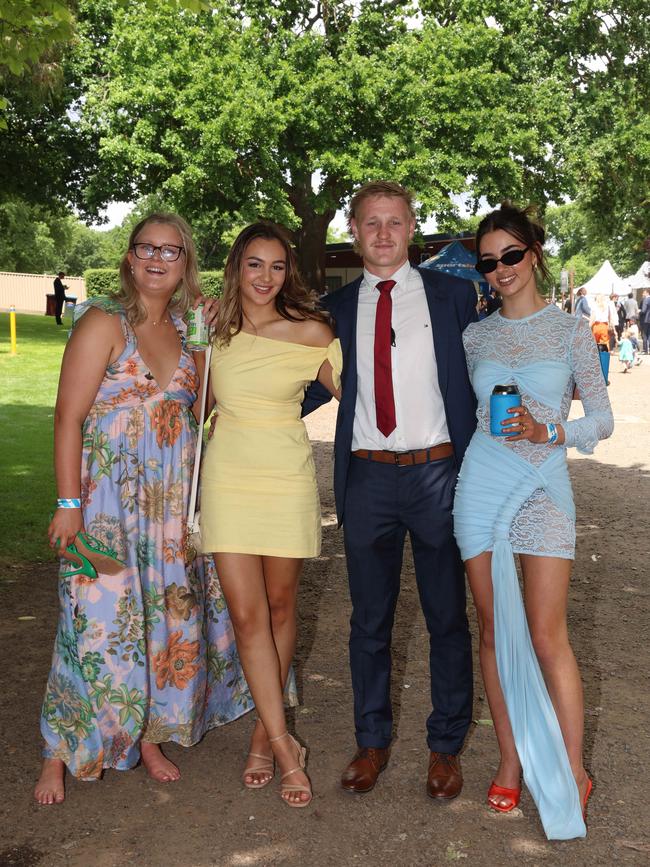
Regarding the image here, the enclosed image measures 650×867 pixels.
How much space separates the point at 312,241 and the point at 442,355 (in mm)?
24836

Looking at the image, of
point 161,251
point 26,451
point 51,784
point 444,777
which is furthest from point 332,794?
point 26,451

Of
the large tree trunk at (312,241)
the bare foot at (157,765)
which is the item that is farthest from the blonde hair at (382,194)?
the large tree trunk at (312,241)

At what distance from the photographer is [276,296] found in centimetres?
391

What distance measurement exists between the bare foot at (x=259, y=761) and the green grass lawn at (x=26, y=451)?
372 centimetres

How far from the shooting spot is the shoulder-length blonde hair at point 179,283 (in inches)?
154

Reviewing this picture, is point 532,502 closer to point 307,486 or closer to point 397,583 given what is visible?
point 397,583

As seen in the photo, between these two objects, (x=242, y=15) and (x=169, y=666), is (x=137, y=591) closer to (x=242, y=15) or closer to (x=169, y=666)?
(x=169, y=666)

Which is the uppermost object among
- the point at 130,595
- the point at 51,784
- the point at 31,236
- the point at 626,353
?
the point at 31,236

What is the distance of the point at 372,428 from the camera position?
12.4 feet

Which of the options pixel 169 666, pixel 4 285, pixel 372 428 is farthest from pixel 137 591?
pixel 4 285

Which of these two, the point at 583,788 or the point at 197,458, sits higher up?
the point at 197,458

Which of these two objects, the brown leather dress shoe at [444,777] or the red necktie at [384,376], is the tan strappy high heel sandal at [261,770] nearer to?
the brown leather dress shoe at [444,777]

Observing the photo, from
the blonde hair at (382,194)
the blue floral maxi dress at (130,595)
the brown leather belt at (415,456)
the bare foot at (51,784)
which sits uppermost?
the blonde hair at (382,194)

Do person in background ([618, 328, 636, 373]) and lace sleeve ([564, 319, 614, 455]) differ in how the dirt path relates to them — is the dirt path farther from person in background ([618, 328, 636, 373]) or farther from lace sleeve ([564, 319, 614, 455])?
person in background ([618, 328, 636, 373])
